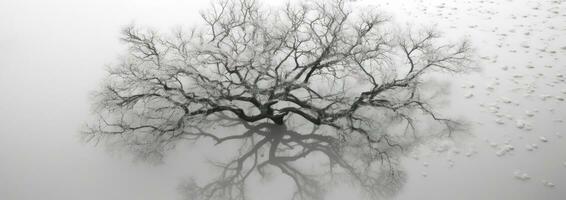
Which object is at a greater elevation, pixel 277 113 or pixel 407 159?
A: pixel 277 113

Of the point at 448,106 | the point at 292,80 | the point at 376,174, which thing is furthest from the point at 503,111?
the point at 292,80

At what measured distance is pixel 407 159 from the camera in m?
7.56

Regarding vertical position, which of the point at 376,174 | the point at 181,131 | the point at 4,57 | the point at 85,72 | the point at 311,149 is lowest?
the point at 376,174

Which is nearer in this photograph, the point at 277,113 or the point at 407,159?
the point at 407,159

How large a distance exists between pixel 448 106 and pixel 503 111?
0.96 m

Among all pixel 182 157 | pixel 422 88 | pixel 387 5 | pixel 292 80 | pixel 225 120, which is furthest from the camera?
pixel 387 5

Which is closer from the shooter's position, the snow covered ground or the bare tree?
the bare tree

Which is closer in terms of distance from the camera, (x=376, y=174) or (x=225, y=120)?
(x=376, y=174)

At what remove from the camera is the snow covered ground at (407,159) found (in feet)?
23.6

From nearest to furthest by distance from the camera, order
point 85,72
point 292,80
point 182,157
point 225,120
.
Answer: point 292,80, point 182,157, point 225,120, point 85,72

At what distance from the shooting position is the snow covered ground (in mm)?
7203

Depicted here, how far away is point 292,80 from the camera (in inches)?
273

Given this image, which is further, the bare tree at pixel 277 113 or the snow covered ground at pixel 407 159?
the snow covered ground at pixel 407 159

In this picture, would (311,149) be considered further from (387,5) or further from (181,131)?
(387,5)
